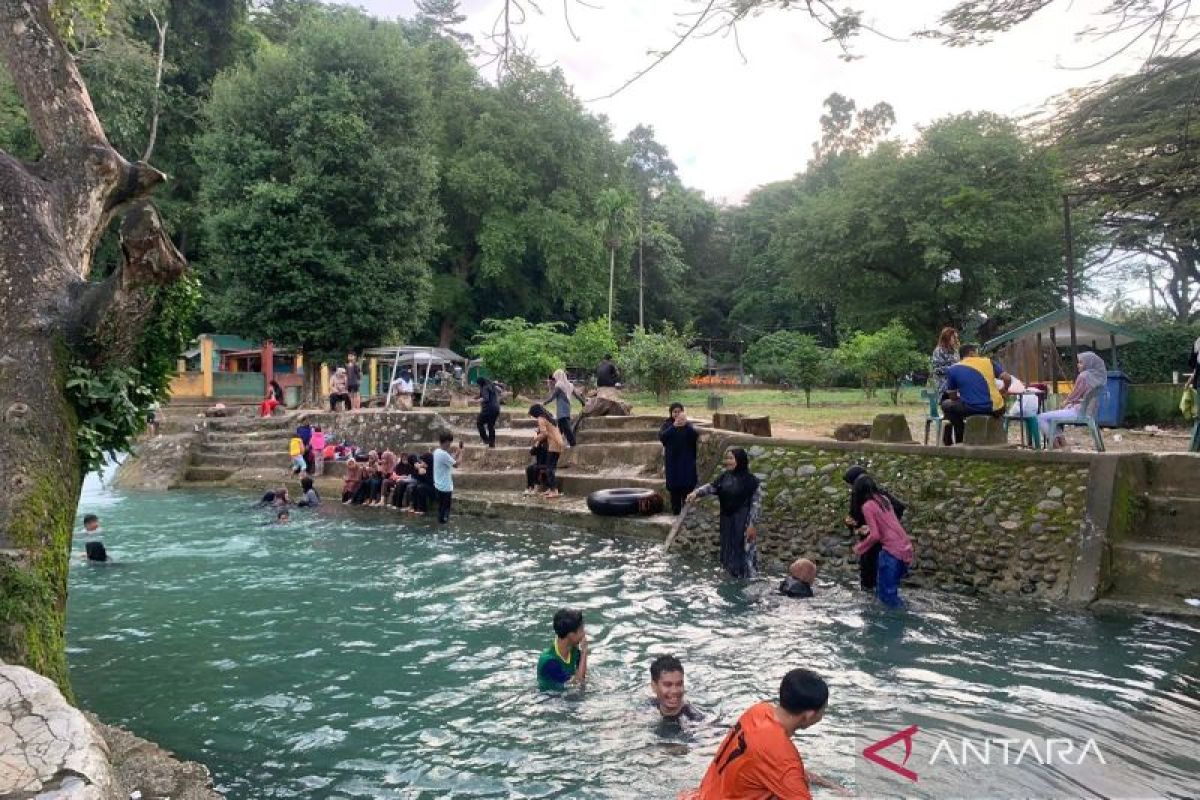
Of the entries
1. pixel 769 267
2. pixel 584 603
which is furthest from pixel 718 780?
pixel 769 267

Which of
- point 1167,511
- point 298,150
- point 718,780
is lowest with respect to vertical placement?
point 718,780

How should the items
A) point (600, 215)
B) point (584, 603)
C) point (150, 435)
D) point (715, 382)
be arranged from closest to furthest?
point (584, 603)
point (150, 435)
point (600, 215)
point (715, 382)

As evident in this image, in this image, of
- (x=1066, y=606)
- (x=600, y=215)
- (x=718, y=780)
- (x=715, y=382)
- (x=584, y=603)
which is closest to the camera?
(x=718, y=780)

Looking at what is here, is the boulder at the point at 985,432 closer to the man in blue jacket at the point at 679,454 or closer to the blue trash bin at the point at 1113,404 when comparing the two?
the man in blue jacket at the point at 679,454

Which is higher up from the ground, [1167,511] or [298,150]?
[298,150]

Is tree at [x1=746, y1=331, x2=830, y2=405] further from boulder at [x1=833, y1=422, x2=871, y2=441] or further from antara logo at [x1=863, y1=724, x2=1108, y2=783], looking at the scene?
antara logo at [x1=863, y1=724, x2=1108, y2=783]

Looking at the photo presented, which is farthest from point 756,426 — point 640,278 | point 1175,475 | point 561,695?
point 640,278

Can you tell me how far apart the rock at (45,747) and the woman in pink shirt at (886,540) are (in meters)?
7.18

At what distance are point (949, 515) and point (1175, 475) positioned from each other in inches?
94.2

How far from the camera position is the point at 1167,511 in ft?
30.1

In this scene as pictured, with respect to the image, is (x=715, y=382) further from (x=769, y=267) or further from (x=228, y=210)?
(x=228, y=210)

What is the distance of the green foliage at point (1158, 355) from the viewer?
25.8 metres

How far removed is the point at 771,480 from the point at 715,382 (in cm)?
3612

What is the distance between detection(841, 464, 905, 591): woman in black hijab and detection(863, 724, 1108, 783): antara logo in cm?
350
